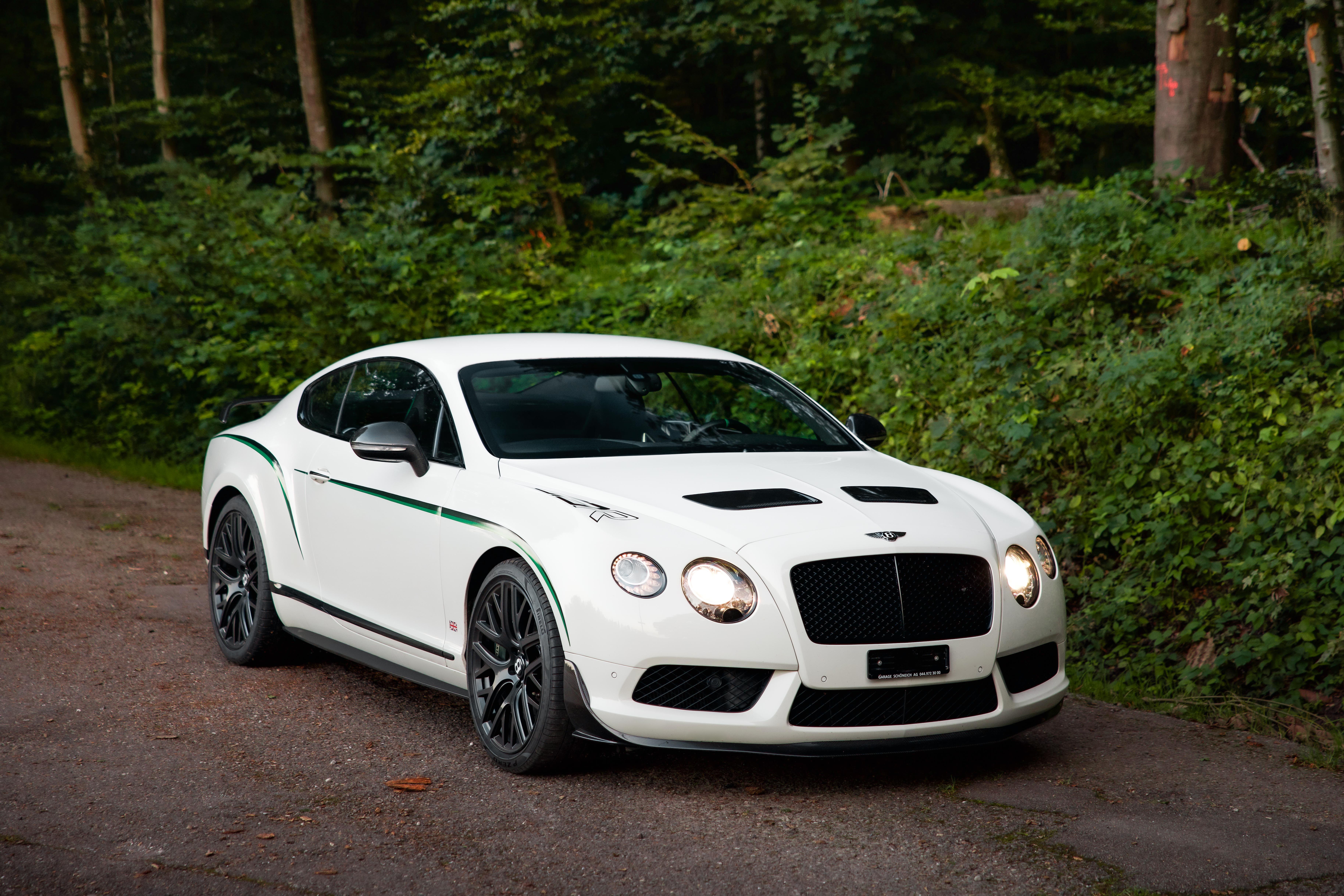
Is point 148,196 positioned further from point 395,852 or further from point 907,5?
point 395,852

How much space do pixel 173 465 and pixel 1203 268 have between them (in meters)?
10.5

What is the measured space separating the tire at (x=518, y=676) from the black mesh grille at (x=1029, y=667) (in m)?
1.57

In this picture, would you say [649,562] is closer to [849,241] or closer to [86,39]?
[849,241]

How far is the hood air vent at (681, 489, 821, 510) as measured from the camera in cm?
450

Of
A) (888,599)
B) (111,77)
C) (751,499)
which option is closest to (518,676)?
(751,499)

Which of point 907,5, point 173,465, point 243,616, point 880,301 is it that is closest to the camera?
point 243,616

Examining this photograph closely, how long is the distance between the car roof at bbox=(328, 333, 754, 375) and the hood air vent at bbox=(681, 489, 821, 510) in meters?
1.37

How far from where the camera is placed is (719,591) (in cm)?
422

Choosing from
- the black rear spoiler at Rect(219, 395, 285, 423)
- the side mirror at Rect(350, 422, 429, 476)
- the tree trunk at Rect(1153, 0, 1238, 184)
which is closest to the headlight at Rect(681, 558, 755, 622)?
the side mirror at Rect(350, 422, 429, 476)

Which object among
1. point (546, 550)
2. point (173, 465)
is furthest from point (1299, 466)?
point (173, 465)

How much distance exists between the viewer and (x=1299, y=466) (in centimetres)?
666

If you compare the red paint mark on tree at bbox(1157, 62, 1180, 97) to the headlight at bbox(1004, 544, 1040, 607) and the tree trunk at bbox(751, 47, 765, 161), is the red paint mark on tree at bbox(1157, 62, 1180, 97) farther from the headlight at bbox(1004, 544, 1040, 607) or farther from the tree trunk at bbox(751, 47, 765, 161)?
the tree trunk at bbox(751, 47, 765, 161)

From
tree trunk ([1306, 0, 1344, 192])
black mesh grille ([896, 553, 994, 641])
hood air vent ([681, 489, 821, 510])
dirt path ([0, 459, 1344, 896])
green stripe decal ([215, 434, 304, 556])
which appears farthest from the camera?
tree trunk ([1306, 0, 1344, 192])

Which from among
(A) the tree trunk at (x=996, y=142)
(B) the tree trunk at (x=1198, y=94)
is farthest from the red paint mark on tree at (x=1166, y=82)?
(A) the tree trunk at (x=996, y=142)
